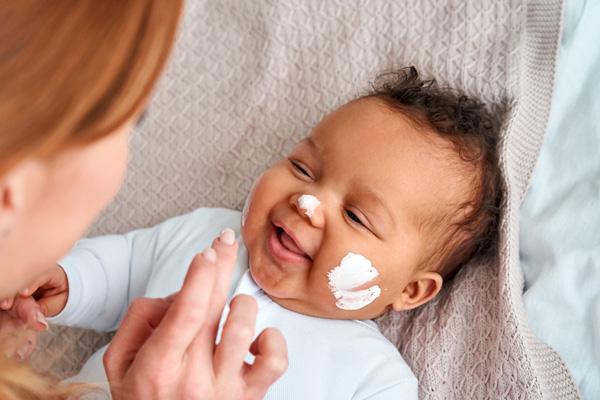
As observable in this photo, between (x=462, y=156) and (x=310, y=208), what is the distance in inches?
11.4

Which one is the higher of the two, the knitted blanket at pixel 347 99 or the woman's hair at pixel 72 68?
the woman's hair at pixel 72 68

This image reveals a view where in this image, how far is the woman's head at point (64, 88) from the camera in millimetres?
579

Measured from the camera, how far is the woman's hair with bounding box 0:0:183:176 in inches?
22.8

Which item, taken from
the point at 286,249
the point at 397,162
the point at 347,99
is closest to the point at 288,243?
the point at 286,249

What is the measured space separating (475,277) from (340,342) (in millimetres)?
284

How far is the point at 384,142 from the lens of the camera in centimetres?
123

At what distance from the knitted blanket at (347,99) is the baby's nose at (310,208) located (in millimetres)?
312

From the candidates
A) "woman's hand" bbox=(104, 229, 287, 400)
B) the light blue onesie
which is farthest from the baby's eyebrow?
"woman's hand" bbox=(104, 229, 287, 400)

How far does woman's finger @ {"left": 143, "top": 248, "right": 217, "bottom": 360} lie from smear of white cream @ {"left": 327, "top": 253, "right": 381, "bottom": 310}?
431 mm

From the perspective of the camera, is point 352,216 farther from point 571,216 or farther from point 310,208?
point 571,216

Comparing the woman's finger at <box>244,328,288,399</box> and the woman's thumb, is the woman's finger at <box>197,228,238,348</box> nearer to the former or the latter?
the woman's finger at <box>244,328,288,399</box>

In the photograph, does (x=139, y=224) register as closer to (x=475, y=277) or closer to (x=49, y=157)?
(x=475, y=277)

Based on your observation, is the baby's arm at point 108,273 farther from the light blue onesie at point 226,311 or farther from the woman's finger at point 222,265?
the woman's finger at point 222,265

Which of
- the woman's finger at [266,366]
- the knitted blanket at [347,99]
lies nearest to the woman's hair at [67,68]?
the woman's finger at [266,366]
